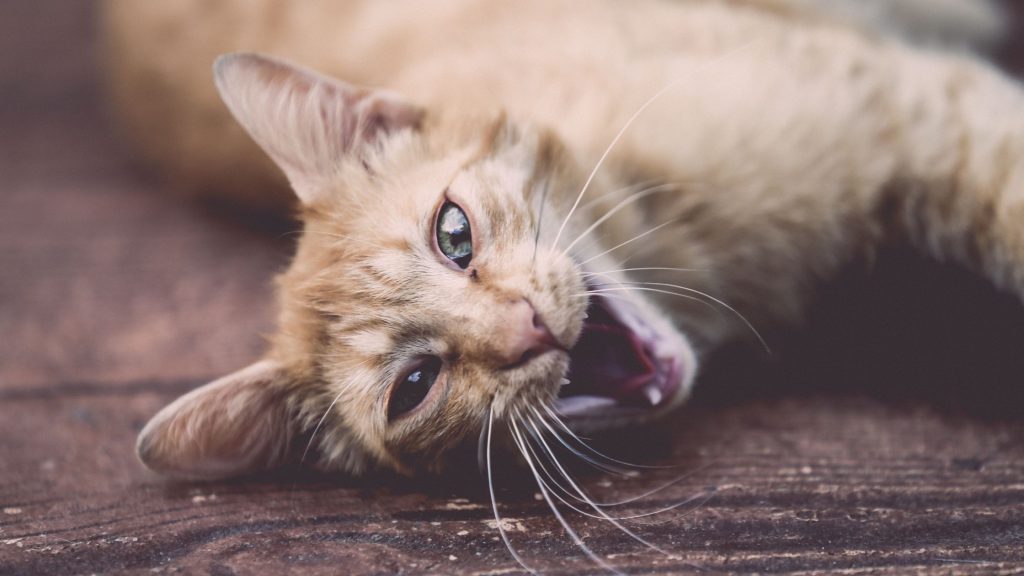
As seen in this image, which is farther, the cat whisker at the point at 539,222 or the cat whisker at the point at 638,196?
the cat whisker at the point at 638,196

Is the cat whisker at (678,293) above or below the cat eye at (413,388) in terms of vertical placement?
above

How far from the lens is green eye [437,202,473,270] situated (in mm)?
1413

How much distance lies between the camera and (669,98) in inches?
65.9

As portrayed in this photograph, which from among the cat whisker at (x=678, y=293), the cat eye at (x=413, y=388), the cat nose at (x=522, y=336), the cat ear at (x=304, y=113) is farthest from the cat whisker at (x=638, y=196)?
the cat ear at (x=304, y=113)

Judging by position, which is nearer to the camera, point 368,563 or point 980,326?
point 368,563

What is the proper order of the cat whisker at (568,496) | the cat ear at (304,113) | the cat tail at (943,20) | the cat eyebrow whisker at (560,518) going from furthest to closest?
the cat tail at (943,20) < the cat ear at (304,113) < the cat whisker at (568,496) < the cat eyebrow whisker at (560,518)

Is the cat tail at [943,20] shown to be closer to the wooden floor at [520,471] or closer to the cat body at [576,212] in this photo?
the cat body at [576,212]

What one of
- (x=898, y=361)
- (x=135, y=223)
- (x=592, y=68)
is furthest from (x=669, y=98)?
(x=135, y=223)

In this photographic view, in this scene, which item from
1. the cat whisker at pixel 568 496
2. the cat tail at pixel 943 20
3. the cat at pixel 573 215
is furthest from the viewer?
the cat tail at pixel 943 20

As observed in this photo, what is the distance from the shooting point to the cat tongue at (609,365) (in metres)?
1.40

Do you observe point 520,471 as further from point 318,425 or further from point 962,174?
point 962,174

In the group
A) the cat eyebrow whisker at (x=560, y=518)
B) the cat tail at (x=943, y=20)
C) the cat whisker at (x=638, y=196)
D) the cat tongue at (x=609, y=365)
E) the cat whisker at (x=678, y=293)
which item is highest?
the cat tail at (x=943, y=20)

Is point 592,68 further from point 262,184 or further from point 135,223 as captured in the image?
point 135,223

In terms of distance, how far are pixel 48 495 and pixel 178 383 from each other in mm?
400
